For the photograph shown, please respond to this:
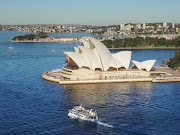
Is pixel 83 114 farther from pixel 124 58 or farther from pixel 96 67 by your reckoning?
pixel 124 58

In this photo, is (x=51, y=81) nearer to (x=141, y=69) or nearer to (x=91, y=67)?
(x=91, y=67)

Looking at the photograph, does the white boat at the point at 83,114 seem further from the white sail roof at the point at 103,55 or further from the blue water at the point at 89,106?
the white sail roof at the point at 103,55

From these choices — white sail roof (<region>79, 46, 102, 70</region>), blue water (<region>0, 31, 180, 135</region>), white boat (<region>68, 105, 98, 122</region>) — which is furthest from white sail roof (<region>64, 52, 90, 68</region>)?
white boat (<region>68, 105, 98, 122</region>)

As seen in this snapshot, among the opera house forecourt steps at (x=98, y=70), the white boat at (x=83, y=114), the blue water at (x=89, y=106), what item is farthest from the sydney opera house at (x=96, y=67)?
the white boat at (x=83, y=114)

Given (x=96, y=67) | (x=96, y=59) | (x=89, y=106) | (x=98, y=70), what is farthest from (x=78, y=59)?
(x=89, y=106)

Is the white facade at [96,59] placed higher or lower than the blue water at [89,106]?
higher

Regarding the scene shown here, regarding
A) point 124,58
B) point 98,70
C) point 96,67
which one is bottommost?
point 98,70
